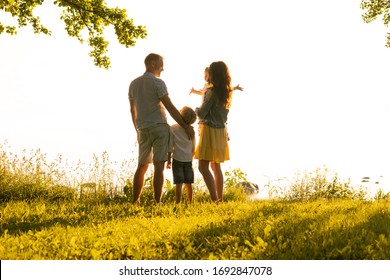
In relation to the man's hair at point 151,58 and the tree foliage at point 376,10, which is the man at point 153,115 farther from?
the tree foliage at point 376,10

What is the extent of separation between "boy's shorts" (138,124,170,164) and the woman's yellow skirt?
706 mm

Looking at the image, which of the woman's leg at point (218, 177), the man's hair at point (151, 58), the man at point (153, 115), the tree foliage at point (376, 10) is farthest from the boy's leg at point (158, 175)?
the tree foliage at point (376, 10)

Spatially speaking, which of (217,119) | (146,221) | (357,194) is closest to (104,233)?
(146,221)

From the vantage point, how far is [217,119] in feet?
28.1


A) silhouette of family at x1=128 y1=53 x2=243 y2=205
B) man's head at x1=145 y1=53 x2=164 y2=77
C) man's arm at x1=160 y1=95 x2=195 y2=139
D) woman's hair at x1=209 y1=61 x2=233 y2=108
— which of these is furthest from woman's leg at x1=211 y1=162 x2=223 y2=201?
man's head at x1=145 y1=53 x2=164 y2=77

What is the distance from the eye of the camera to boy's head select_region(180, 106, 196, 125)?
27.2ft

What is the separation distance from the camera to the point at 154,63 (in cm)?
813

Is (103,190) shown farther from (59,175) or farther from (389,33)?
(389,33)

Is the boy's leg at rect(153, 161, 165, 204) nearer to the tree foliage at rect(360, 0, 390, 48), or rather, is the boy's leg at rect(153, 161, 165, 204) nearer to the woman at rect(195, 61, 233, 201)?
the woman at rect(195, 61, 233, 201)

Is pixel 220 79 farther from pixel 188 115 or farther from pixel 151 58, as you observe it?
pixel 151 58

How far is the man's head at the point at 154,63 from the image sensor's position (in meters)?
8.13

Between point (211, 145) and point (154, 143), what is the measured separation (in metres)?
1.05
